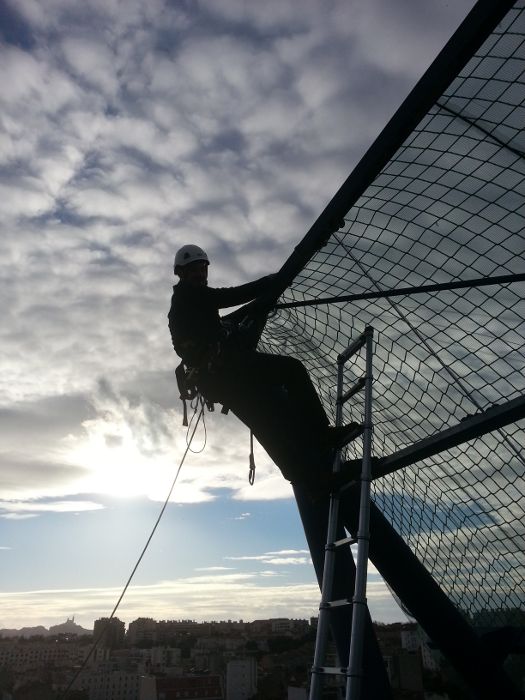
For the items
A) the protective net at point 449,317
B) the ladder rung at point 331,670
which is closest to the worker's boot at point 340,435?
the protective net at point 449,317

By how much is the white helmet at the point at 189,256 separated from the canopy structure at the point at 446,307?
0.87 m

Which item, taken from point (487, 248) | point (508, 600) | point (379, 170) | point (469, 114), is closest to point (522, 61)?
point (469, 114)

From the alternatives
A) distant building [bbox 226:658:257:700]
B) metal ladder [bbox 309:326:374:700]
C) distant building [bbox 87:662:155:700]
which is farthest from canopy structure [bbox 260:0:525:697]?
distant building [bbox 87:662:155:700]

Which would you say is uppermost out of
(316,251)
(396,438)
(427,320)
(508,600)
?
(316,251)

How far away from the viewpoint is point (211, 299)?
4.81 meters

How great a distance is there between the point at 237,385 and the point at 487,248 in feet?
7.24

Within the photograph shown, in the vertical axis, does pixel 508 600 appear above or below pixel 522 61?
below

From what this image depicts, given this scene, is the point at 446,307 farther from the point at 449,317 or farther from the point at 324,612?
the point at 324,612

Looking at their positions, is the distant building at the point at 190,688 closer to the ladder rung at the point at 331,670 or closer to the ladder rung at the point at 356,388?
the ladder rung at the point at 356,388

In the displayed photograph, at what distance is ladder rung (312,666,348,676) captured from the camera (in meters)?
3.19

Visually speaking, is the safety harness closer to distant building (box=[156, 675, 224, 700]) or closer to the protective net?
the protective net

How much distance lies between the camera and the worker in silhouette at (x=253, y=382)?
4566mm

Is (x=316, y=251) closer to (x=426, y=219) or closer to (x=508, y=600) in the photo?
(x=426, y=219)

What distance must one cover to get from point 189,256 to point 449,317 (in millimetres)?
2413
